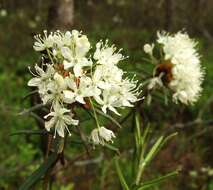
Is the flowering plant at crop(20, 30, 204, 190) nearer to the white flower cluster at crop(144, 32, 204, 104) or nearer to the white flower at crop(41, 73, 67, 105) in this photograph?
the white flower at crop(41, 73, 67, 105)

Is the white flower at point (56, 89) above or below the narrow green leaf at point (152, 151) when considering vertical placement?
above

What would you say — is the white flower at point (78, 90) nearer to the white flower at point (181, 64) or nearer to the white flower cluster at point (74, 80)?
the white flower cluster at point (74, 80)

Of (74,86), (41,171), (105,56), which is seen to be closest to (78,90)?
(74,86)

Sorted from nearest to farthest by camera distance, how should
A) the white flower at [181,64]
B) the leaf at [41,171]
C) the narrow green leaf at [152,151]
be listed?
the leaf at [41,171], the narrow green leaf at [152,151], the white flower at [181,64]

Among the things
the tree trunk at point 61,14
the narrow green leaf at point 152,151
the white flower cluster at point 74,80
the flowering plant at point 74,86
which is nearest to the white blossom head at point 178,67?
the narrow green leaf at point 152,151

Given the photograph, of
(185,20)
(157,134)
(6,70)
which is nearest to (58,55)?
(157,134)

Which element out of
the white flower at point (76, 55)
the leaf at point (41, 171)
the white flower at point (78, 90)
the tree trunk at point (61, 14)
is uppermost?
the tree trunk at point (61, 14)

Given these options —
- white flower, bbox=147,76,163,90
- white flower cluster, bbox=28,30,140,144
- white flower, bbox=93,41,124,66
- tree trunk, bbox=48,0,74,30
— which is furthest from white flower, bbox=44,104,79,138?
tree trunk, bbox=48,0,74,30
